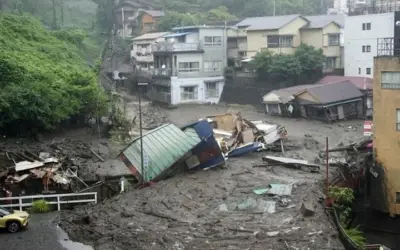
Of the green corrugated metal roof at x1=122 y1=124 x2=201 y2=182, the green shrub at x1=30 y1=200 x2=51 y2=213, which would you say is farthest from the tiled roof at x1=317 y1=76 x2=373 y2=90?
the green shrub at x1=30 y1=200 x2=51 y2=213

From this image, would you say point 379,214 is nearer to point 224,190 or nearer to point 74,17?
point 224,190

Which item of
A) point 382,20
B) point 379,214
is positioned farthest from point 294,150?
point 382,20

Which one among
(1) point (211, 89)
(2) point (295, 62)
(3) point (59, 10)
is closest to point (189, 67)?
(1) point (211, 89)

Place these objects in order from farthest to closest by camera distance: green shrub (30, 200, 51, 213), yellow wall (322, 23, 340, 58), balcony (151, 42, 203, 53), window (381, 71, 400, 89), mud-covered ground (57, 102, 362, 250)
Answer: yellow wall (322, 23, 340, 58) < balcony (151, 42, 203, 53) < window (381, 71, 400, 89) < green shrub (30, 200, 51, 213) < mud-covered ground (57, 102, 362, 250)

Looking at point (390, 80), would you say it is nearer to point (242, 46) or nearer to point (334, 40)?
point (334, 40)

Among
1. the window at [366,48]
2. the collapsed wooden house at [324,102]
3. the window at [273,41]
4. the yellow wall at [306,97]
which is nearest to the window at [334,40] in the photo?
the window at [366,48]

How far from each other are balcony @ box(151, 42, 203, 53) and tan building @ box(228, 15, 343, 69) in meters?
5.22

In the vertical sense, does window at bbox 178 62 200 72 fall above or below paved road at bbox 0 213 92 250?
above

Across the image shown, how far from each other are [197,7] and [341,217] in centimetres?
5268

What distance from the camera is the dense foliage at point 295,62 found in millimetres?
43031

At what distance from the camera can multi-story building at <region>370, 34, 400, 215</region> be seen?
23078 mm

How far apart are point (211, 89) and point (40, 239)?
32191mm

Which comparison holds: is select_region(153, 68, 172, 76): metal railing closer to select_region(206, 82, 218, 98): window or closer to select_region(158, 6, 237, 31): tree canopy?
select_region(206, 82, 218, 98): window

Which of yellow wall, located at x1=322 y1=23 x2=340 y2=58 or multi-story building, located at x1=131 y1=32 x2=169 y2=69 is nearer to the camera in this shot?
yellow wall, located at x1=322 y1=23 x2=340 y2=58
